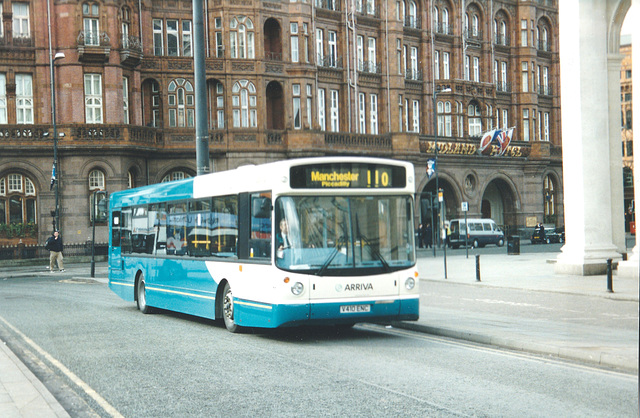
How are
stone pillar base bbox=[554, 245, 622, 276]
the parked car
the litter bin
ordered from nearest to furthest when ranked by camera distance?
stone pillar base bbox=[554, 245, 622, 276]
the litter bin
the parked car

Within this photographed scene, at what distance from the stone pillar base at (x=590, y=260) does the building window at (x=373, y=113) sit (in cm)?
3107

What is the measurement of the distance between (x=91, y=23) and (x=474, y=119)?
29.1m

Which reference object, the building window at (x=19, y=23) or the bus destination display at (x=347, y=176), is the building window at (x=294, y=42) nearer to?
the building window at (x=19, y=23)

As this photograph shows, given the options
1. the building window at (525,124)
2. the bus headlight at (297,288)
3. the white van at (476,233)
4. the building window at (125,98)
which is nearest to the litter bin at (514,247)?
the white van at (476,233)

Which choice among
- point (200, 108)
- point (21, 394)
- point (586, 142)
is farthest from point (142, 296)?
point (586, 142)

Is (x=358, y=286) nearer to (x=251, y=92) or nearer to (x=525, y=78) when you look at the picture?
(x=251, y=92)

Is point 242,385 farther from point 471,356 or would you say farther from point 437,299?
point 437,299

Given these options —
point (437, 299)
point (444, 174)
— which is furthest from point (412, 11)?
point (437, 299)

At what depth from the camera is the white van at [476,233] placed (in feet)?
194

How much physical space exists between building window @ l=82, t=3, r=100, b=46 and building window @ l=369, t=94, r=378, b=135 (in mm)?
18108

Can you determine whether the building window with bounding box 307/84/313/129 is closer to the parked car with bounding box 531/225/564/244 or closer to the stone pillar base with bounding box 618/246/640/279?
the parked car with bounding box 531/225/564/244

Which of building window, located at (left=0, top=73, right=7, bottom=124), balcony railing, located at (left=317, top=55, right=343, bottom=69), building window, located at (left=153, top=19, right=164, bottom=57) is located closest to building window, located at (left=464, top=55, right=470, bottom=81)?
balcony railing, located at (left=317, top=55, right=343, bottom=69)

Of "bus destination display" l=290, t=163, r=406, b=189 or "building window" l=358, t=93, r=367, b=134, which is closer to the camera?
"bus destination display" l=290, t=163, r=406, b=189

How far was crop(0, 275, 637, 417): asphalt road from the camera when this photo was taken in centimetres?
Result: 890
